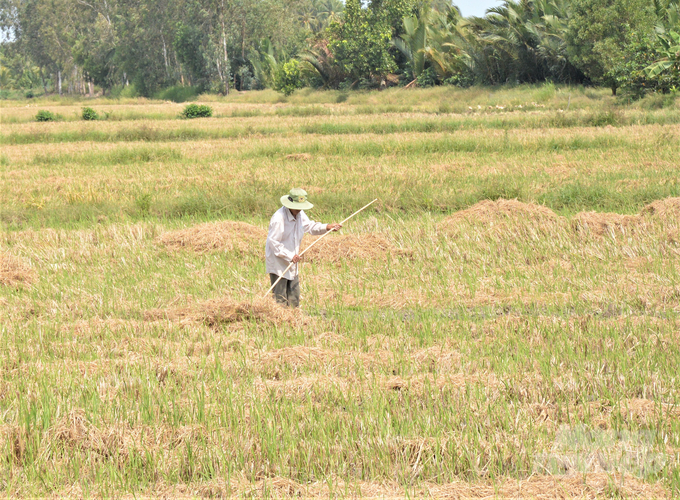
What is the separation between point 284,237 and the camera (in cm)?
637

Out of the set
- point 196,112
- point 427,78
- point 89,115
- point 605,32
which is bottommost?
point 196,112

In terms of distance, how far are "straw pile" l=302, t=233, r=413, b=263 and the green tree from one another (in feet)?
67.0

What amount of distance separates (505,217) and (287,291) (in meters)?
4.01

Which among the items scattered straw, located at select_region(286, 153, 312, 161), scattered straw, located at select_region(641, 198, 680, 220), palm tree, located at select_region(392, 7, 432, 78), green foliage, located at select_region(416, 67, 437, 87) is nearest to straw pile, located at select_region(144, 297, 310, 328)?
scattered straw, located at select_region(641, 198, 680, 220)

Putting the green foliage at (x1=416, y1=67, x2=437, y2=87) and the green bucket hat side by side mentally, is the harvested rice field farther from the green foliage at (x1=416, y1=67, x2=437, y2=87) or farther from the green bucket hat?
the green foliage at (x1=416, y1=67, x2=437, y2=87)

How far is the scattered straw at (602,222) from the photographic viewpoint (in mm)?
9023

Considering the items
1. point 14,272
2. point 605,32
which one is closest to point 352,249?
point 14,272

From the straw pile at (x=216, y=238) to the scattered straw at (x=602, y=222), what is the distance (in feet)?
13.3

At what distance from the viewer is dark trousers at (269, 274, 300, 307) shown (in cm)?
657

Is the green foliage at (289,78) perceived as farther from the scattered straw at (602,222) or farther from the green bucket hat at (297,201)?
the green bucket hat at (297,201)

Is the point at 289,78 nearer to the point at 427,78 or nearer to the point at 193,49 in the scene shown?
the point at 427,78

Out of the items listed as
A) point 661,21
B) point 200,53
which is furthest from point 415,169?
point 200,53

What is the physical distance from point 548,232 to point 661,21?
21.7 metres

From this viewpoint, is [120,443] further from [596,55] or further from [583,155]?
[596,55]
